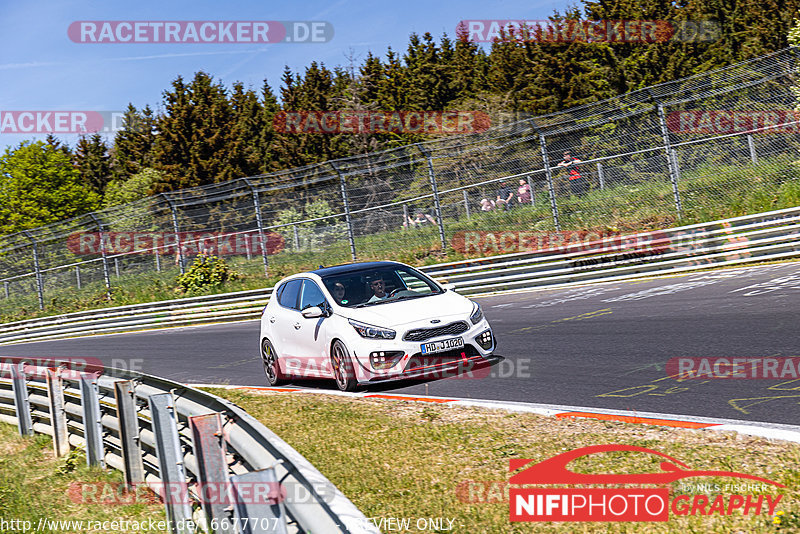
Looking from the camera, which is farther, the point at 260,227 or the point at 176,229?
the point at 176,229

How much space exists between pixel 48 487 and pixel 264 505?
5.28 meters

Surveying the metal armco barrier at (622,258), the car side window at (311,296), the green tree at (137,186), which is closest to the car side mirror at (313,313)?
the car side window at (311,296)

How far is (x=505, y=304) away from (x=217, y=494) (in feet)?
42.2

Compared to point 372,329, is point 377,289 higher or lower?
higher

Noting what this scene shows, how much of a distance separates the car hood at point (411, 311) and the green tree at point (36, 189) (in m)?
65.4

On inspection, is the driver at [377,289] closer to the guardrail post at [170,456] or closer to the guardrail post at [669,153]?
the guardrail post at [170,456]

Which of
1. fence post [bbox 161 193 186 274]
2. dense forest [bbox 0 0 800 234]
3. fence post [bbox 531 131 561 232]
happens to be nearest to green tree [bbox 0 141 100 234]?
dense forest [bbox 0 0 800 234]

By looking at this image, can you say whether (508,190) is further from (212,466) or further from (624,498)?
(212,466)

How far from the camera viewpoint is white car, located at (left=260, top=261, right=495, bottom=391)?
9.60 meters

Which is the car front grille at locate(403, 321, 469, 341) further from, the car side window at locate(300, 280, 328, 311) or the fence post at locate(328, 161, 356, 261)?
the fence post at locate(328, 161, 356, 261)

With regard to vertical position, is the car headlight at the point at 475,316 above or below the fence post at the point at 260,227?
below

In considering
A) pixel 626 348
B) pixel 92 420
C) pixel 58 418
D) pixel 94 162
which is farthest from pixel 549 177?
pixel 94 162

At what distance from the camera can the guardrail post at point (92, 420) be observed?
25.5ft

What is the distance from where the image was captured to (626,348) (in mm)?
10219
